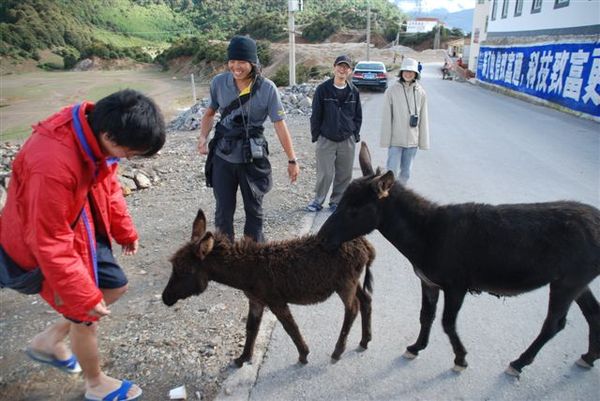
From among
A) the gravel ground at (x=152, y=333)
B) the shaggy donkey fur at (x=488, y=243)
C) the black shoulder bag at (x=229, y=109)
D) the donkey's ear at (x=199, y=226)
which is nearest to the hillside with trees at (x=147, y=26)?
the gravel ground at (x=152, y=333)

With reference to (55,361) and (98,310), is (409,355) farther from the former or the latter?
(55,361)

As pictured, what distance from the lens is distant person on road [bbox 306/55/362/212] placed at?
6.13 m

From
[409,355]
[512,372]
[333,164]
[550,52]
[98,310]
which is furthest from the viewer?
[550,52]

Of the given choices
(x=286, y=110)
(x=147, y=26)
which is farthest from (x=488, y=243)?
(x=147, y=26)

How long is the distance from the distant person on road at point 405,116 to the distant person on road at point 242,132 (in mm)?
2334

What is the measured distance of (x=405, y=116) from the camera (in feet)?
19.6

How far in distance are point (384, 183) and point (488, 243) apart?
0.88 m

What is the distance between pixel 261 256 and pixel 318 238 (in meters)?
0.47

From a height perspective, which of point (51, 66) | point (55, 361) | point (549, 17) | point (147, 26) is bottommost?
point (51, 66)

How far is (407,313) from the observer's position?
13.2 ft

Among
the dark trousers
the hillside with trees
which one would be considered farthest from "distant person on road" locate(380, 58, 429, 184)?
the hillside with trees

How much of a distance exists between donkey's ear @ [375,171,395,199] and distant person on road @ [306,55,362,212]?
3.31 m

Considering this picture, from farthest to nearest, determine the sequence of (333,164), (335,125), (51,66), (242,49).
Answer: (51,66) → (333,164) → (335,125) → (242,49)

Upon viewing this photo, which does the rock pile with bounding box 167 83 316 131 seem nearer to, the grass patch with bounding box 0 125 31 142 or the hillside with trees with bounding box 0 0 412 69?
the grass patch with bounding box 0 125 31 142
